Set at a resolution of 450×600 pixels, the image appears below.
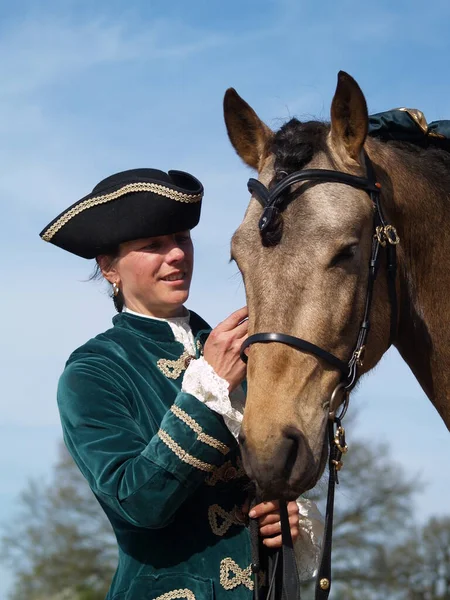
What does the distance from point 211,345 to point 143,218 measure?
0.65 metres

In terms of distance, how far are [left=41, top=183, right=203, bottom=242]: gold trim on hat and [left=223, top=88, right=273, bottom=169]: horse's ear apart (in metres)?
0.27

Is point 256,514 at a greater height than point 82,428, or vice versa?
point 82,428

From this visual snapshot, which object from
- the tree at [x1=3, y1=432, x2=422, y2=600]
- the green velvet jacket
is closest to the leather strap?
the green velvet jacket

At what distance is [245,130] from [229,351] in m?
0.92

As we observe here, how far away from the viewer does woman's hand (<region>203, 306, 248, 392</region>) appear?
116 inches

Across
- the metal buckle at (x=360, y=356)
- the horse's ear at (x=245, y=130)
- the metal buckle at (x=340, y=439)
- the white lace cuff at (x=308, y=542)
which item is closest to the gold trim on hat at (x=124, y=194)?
the horse's ear at (x=245, y=130)

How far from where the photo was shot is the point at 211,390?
9.46 feet

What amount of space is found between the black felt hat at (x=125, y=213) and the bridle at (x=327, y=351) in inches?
16.5

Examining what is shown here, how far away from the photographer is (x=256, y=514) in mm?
2977

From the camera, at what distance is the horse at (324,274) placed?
2619mm

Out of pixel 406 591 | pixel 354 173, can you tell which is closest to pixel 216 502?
pixel 354 173

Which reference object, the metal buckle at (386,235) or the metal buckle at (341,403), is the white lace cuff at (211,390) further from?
the metal buckle at (386,235)

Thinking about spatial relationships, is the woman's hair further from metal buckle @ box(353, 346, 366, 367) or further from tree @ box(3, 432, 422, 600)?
tree @ box(3, 432, 422, 600)

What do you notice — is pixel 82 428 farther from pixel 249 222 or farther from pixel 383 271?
pixel 383 271
